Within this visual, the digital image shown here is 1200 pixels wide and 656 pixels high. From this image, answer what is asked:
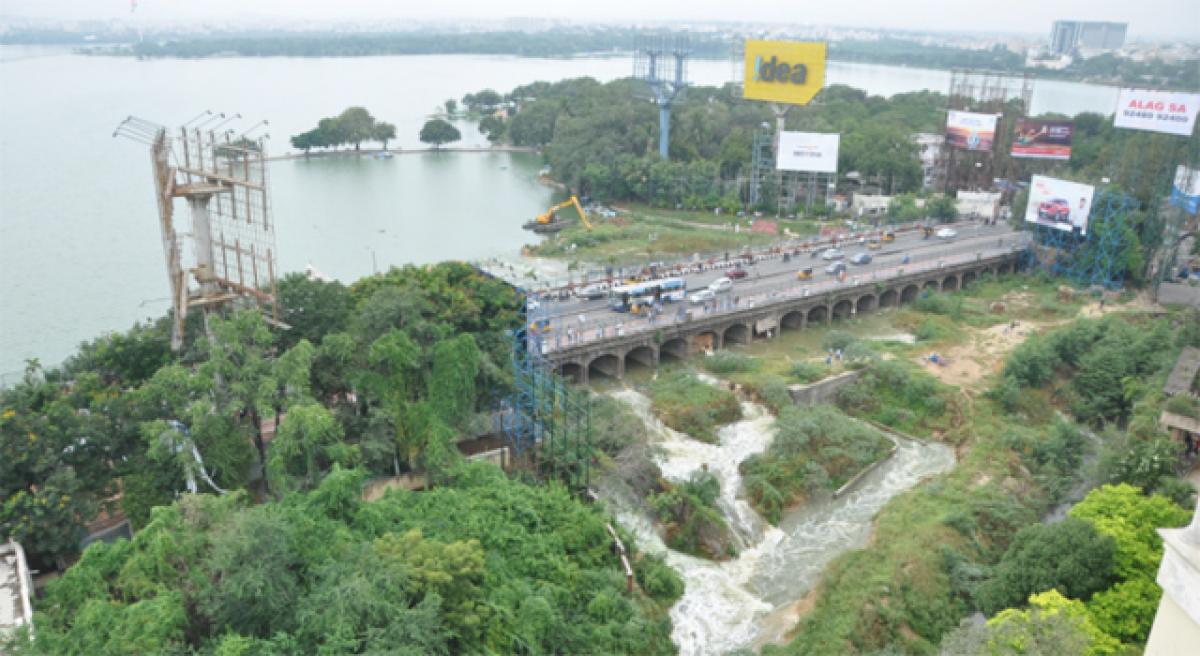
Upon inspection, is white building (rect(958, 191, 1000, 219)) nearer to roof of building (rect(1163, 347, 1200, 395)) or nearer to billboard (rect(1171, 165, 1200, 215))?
billboard (rect(1171, 165, 1200, 215))

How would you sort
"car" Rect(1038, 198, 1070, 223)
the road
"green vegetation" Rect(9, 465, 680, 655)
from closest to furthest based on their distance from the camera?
"green vegetation" Rect(9, 465, 680, 655) < the road < "car" Rect(1038, 198, 1070, 223)

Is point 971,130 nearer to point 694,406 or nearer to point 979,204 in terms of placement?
point 979,204

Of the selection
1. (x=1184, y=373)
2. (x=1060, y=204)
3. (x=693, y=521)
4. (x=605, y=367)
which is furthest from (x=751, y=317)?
(x=1060, y=204)

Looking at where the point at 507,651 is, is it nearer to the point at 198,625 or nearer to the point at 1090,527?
the point at 198,625

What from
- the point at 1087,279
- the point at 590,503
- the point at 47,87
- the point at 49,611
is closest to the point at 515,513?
the point at 590,503

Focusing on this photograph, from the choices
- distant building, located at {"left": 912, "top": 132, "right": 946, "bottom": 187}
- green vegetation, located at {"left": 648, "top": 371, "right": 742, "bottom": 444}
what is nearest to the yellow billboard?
distant building, located at {"left": 912, "top": 132, "right": 946, "bottom": 187}

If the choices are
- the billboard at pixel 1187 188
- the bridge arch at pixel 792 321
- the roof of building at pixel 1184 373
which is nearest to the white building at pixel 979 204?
the billboard at pixel 1187 188

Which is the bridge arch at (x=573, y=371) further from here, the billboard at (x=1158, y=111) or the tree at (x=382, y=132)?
the tree at (x=382, y=132)
